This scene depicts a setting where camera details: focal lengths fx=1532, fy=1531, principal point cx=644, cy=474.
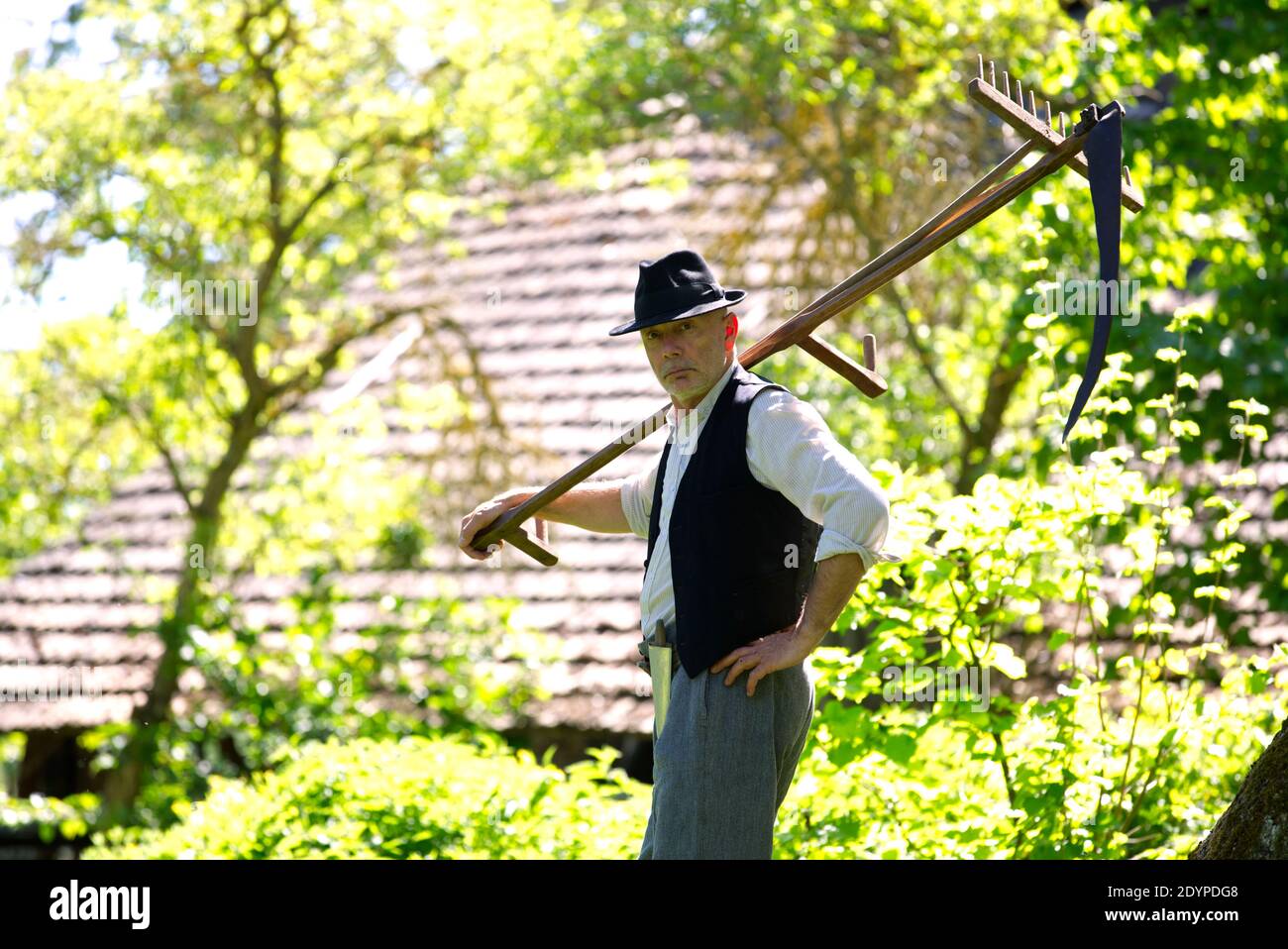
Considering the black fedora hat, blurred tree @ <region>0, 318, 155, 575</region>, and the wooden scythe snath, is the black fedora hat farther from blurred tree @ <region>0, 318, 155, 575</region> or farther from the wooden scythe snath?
blurred tree @ <region>0, 318, 155, 575</region>

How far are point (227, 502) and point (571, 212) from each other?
323 cm

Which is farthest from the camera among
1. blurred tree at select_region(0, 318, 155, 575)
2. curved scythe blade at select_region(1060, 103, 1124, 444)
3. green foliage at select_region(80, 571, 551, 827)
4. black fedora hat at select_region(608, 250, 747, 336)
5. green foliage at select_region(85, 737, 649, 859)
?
blurred tree at select_region(0, 318, 155, 575)

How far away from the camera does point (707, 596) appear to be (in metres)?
2.95

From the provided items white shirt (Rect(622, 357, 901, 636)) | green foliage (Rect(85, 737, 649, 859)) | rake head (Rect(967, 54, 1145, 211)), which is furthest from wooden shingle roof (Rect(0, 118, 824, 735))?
rake head (Rect(967, 54, 1145, 211))

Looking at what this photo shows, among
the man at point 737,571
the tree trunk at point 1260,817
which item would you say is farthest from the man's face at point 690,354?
the tree trunk at point 1260,817

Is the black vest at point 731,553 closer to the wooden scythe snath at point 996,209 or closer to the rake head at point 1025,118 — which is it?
the wooden scythe snath at point 996,209

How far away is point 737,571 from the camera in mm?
2945

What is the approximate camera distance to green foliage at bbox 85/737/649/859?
482cm

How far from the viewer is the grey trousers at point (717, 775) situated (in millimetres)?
2938

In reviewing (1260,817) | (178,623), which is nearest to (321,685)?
(178,623)

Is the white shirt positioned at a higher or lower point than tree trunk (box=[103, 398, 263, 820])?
higher

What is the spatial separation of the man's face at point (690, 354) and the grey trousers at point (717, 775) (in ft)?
1.92

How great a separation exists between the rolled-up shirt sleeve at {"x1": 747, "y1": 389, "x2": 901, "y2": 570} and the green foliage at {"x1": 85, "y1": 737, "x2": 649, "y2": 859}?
2.05 m
